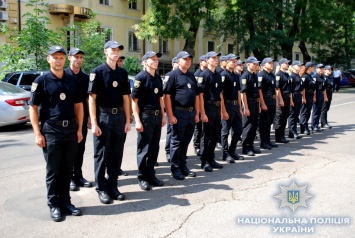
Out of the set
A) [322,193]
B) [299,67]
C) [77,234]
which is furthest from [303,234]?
[299,67]

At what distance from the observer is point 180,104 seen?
585cm

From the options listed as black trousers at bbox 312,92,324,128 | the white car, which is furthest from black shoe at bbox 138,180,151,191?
black trousers at bbox 312,92,324,128

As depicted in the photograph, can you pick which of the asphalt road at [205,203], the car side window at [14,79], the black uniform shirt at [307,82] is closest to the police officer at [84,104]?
the asphalt road at [205,203]

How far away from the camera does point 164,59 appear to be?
30672 mm

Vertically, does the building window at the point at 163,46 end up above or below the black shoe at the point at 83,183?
above

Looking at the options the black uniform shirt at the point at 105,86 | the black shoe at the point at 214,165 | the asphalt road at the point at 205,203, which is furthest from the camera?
the black shoe at the point at 214,165

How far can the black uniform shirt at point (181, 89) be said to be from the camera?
582 cm

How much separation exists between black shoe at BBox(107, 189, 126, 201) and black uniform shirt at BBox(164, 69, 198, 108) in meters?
1.70

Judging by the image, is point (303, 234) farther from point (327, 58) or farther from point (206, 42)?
point (327, 58)

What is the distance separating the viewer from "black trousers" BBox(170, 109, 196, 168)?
19.2 feet

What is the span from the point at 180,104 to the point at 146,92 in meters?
0.71

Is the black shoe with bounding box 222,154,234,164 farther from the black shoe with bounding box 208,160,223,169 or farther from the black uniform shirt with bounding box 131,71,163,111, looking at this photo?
the black uniform shirt with bounding box 131,71,163,111

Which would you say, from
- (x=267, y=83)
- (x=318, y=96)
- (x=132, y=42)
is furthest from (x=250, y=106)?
(x=132, y=42)

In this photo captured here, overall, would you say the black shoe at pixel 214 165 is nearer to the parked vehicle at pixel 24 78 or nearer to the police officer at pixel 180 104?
the police officer at pixel 180 104
